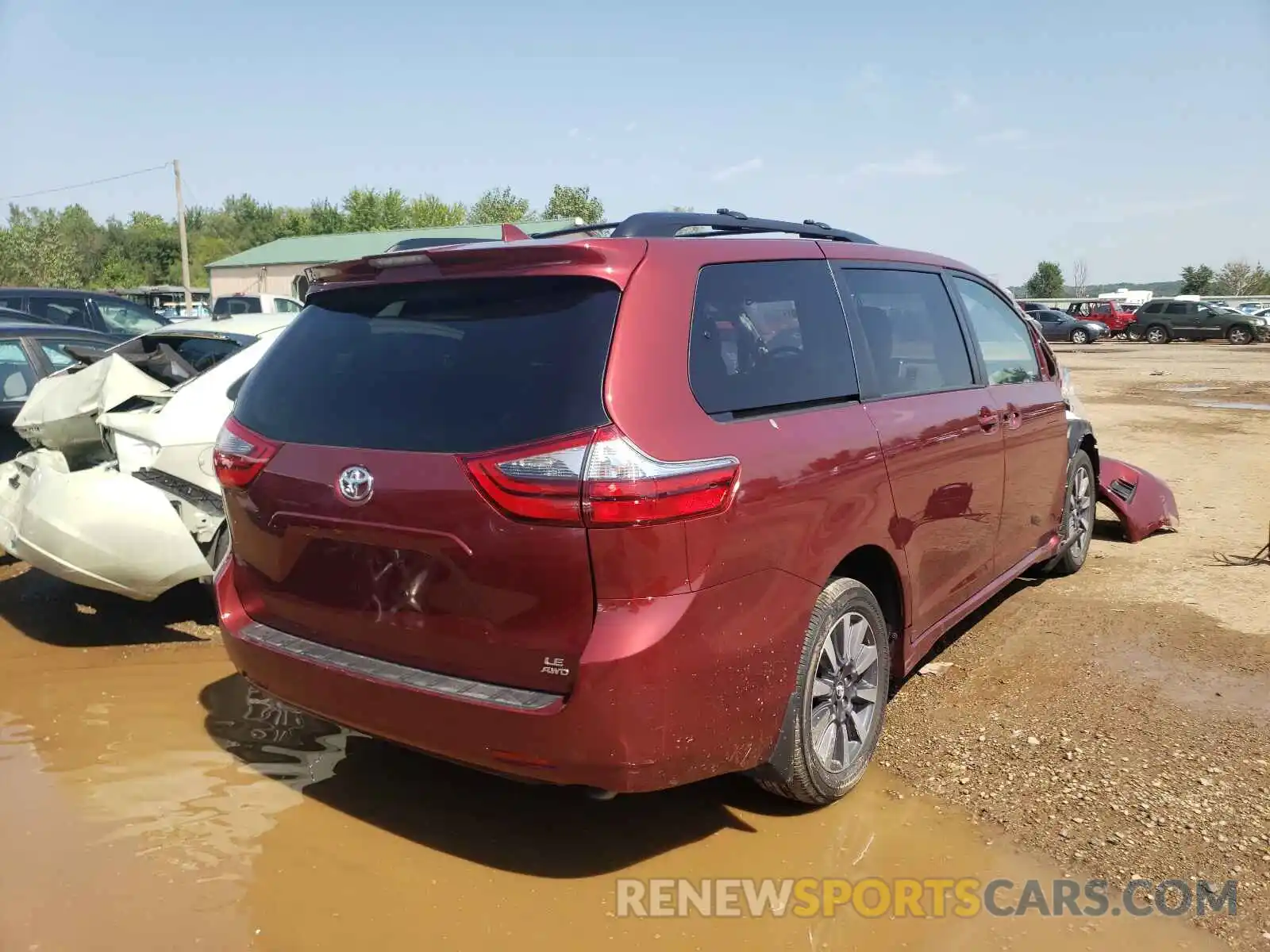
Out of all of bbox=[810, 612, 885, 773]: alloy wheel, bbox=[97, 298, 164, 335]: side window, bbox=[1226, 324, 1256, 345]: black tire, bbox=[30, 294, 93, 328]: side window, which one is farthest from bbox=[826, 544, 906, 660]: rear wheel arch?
bbox=[1226, 324, 1256, 345]: black tire

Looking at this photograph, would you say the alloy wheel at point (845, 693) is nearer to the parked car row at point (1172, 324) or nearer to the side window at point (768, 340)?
the side window at point (768, 340)

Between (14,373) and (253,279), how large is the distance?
55.9 m

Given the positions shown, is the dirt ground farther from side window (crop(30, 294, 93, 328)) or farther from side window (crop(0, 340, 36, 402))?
side window (crop(30, 294, 93, 328))

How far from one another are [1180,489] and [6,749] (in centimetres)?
882

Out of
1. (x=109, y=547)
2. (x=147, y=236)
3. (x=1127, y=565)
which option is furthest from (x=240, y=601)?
(x=147, y=236)

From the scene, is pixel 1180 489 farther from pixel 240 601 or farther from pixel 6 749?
pixel 6 749

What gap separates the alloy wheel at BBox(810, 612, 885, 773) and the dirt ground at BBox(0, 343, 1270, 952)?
0.22 m

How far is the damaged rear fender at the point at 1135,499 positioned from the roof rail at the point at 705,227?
141 inches

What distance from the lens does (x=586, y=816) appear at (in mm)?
3262

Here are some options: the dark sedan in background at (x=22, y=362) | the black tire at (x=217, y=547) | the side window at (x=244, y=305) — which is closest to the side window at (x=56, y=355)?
the dark sedan in background at (x=22, y=362)

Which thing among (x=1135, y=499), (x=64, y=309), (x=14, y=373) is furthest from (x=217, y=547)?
(x=64, y=309)

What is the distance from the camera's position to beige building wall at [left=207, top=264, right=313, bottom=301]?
5559cm

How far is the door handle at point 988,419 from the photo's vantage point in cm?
413

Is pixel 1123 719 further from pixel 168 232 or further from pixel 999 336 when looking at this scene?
pixel 168 232
